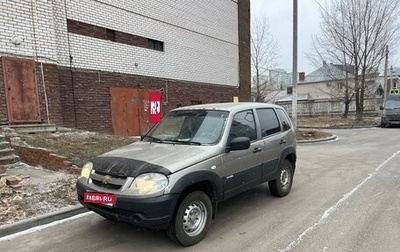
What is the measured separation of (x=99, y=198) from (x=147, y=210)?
70cm

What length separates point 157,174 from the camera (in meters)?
3.89

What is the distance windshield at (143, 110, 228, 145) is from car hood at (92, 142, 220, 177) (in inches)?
8.6

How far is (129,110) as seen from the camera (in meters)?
15.0

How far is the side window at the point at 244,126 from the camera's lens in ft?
16.4

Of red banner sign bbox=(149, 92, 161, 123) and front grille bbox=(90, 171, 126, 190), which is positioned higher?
red banner sign bbox=(149, 92, 161, 123)

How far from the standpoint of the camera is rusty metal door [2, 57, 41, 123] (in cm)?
982

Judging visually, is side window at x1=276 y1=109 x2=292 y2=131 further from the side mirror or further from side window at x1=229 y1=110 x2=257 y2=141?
the side mirror

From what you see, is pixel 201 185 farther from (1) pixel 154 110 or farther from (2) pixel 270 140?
(1) pixel 154 110

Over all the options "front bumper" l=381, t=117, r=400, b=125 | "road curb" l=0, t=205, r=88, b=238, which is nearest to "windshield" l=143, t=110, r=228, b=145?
"road curb" l=0, t=205, r=88, b=238

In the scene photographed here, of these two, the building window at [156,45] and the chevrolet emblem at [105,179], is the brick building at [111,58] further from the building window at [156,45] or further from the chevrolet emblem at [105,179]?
the chevrolet emblem at [105,179]

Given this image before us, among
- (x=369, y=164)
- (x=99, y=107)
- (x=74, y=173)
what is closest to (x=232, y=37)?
(x=99, y=107)

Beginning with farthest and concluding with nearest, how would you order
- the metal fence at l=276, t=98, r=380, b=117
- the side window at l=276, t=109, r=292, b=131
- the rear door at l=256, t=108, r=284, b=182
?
the metal fence at l=276, t=98, r=380, b=117, the side window at l=276, t=109, r=292, b=131, the rear door at l=256, t=108, r=284, b=182

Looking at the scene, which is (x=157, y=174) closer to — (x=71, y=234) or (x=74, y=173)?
(x=71, y=234)

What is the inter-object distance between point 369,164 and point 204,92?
39.3 ft
